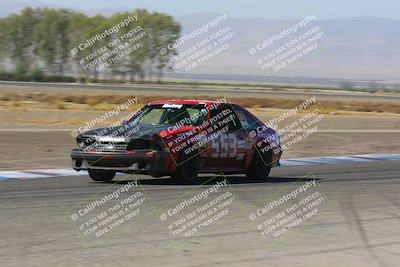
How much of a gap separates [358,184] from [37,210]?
20.6 feet

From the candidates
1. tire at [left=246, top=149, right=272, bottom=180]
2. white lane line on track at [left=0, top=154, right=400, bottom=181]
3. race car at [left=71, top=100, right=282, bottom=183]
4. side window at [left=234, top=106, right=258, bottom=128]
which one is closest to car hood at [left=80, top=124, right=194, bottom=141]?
race car at [left=71, top=100, right=282, bottom=183]

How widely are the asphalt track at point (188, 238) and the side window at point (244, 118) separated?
1.50 m

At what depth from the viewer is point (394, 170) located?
692 inches

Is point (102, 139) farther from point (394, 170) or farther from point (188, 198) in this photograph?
point (394, 170)

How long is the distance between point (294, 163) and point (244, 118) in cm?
499

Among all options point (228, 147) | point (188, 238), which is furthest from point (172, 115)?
point (188, 238)

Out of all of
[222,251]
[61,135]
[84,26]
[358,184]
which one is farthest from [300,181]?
[84,26]

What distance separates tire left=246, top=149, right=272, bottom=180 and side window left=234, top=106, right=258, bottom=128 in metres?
0.50

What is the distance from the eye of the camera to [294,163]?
1912 centimetres

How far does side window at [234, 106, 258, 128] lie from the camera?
14273mm

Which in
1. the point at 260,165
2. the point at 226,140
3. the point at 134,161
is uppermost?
the point at 134,161

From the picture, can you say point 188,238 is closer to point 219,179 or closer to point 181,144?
point 181,144

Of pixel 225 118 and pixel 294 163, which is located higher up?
pixel 225 118

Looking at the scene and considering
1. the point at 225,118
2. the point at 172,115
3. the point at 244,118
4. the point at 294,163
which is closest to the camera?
the point at 172,115
